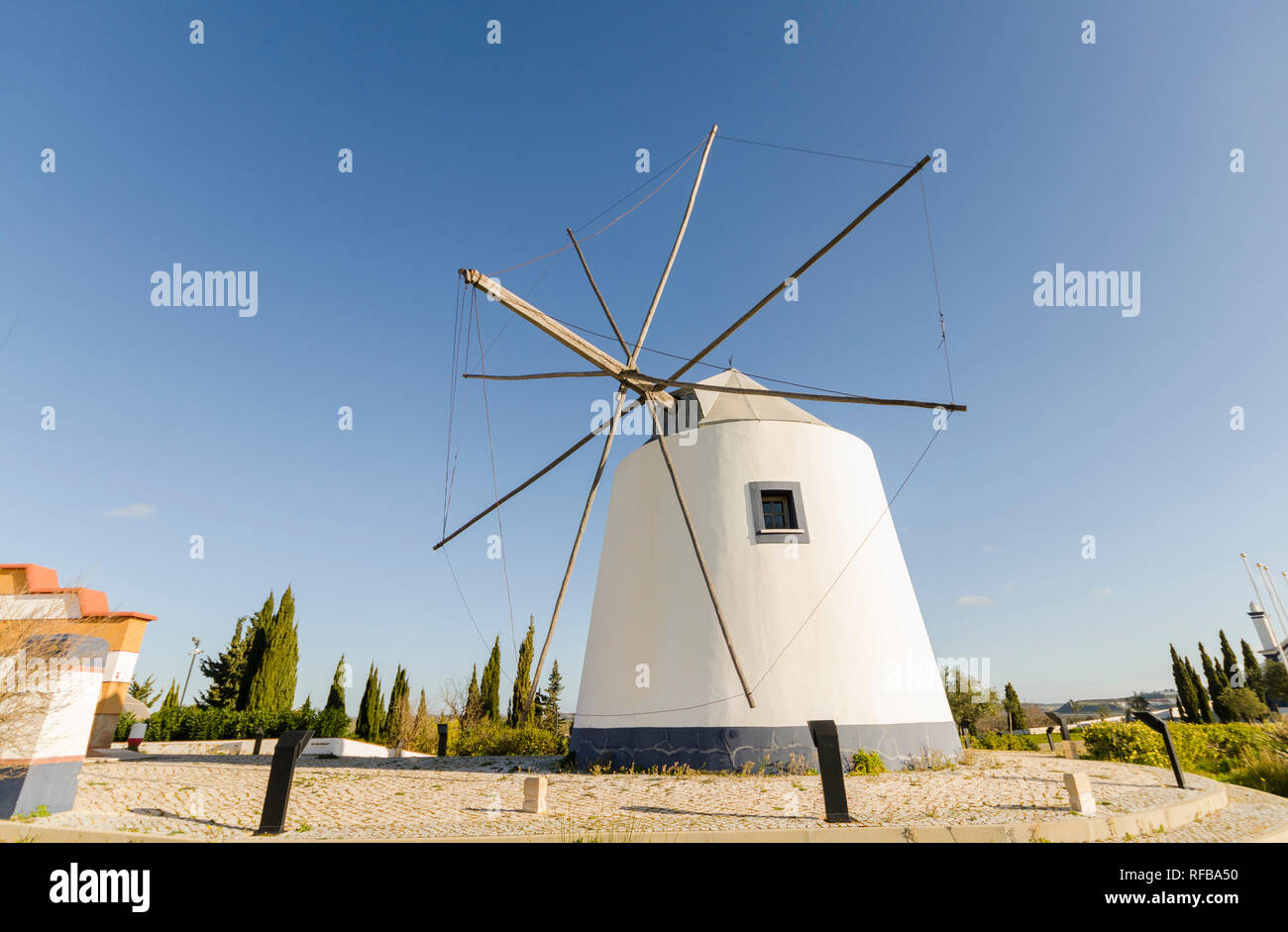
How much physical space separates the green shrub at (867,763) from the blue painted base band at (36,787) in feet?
35.3

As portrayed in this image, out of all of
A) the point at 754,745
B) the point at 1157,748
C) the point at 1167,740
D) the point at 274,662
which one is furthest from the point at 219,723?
the point at 1157,748

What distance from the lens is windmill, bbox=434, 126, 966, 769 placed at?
1079 cm

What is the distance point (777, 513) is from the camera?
12477 millimetres

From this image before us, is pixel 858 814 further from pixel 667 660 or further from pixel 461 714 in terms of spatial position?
pixel 461 714

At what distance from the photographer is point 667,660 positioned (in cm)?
1152

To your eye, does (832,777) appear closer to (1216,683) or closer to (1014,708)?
(1014,708)

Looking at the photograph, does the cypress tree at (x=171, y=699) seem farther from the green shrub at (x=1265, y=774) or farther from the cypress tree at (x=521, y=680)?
the green shrub at (x=1265, y=774)

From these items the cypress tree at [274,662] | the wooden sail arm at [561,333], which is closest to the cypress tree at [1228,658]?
the wooden sail arm at [561,333]

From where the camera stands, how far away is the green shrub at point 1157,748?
13031mm

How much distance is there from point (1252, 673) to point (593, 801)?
43.9 meters

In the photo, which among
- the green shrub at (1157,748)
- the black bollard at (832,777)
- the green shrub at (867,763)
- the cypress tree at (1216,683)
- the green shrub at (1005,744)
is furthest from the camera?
the cypress tree at (1216,683)
